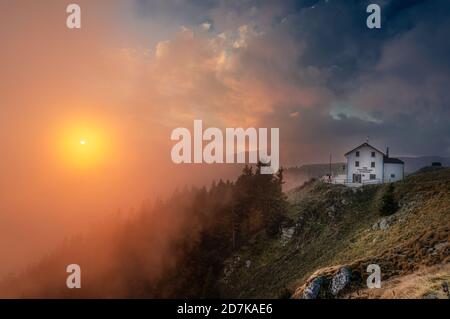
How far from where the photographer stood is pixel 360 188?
5144cm

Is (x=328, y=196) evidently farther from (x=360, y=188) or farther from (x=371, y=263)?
(x=371, y=263)

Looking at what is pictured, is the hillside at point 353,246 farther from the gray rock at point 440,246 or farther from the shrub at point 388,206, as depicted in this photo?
the shrub at point 388,206

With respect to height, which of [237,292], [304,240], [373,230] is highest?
[373,230]

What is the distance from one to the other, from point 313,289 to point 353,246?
12.0m

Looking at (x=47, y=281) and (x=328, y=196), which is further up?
(x=328, y=196)

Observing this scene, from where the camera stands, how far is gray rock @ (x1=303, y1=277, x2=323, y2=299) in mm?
25812

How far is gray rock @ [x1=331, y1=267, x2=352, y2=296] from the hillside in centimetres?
21

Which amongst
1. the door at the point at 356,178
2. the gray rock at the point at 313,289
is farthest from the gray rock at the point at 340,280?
the door at the point at 356,178

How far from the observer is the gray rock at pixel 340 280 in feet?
82.1

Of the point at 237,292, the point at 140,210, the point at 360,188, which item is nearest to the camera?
the point at 237,292

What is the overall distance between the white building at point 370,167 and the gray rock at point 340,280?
31.0m

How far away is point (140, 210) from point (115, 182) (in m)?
36.1

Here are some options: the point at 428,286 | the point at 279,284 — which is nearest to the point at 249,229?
the point at 279,284

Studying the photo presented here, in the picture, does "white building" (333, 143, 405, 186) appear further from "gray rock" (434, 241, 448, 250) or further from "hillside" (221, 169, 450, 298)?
"gray rock" (434, 241, 448, 250)
